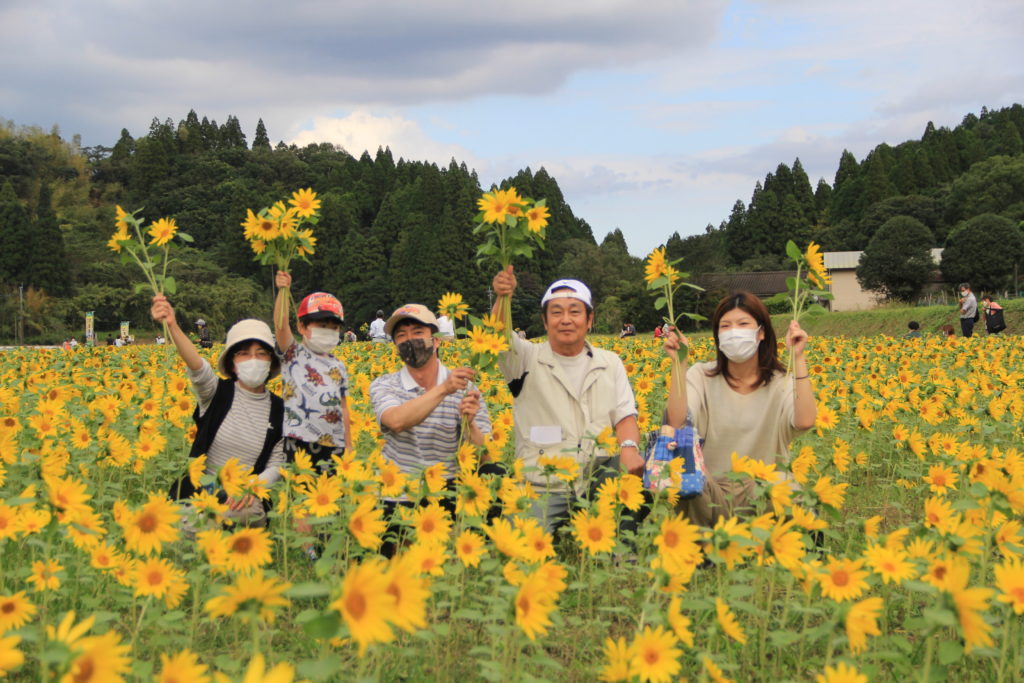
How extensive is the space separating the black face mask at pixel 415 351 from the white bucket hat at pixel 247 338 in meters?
0.59

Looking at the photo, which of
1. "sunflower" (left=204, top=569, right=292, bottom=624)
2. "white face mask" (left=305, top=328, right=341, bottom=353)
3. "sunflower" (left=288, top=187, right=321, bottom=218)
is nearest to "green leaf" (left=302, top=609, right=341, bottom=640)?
"sunflower" (left=204, top=569, right=292, bottom=624)

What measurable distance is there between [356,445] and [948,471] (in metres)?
3.63

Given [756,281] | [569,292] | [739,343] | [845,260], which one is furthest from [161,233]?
[756,281]

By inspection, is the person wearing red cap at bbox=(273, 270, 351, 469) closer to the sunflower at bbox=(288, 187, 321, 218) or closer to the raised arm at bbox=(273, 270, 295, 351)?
the raised arm at bbox=(273, 270, 295, 351)

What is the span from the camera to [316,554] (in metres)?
4.05

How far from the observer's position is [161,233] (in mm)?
4191

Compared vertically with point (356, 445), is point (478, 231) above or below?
above

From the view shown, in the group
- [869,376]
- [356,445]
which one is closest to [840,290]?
[869,376]

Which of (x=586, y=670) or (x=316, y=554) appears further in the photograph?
(x=316, y=554)

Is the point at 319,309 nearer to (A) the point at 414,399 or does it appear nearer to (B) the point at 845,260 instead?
(A) the point at 414,399

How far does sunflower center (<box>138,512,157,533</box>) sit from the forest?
35.0m

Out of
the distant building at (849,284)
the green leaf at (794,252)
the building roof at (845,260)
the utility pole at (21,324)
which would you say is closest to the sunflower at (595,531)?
the green leaf at (794,252)

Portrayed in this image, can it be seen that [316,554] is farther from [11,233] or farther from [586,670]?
[11,233]

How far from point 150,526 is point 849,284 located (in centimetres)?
5632
